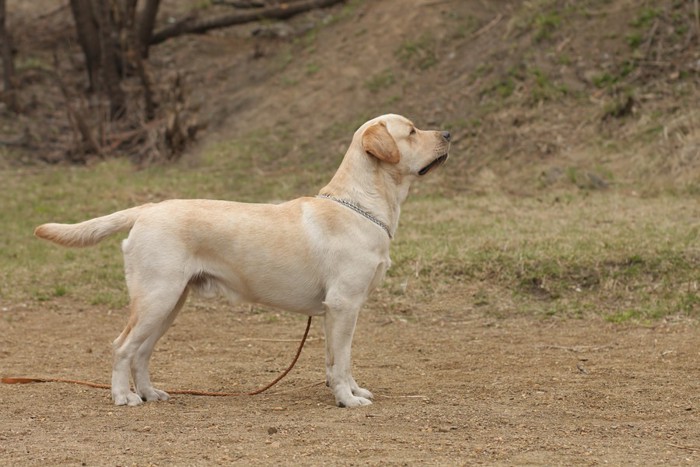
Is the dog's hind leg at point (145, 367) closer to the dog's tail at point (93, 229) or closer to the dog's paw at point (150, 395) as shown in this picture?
the dog's paw at point (150, 395)

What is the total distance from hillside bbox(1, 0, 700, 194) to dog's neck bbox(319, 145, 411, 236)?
23.6 ft

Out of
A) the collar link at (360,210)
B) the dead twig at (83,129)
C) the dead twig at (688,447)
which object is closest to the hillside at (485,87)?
the dead twig at (83,129)

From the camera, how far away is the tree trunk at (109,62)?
65.6ft

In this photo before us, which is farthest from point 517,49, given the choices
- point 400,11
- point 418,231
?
point 418,231

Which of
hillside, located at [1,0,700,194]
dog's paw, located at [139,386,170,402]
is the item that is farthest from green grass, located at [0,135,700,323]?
dog's paw, located at [139,386,170,402]

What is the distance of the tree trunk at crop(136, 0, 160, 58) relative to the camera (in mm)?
21172

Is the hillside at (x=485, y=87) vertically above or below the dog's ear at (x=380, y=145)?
below

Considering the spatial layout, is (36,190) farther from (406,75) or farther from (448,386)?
(448,386)

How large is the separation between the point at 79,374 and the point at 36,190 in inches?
340

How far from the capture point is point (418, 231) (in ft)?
39.0

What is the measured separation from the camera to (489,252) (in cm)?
1032

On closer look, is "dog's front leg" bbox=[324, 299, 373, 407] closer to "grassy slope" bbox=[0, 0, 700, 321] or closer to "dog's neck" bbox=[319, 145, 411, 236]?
"dog's neck" bbox=[319, 145, 411, 236]

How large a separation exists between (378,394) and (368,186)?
4.45 feet

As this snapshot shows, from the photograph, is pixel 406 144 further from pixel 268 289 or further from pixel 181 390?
pixel 181 390
